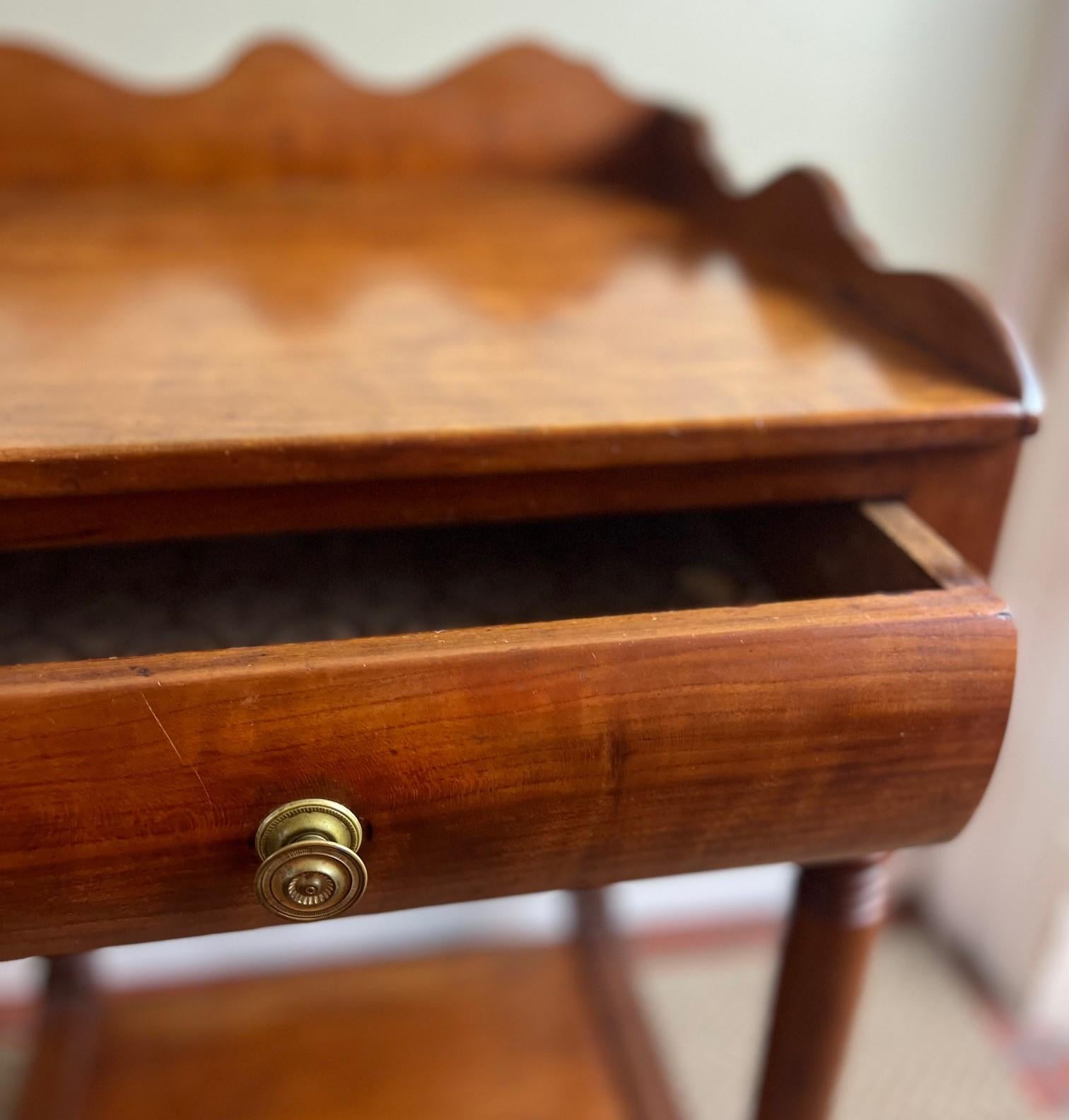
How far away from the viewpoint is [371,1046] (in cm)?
82

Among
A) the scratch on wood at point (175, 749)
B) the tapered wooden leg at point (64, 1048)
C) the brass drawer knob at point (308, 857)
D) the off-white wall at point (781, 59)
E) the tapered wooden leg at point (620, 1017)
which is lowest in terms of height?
the brass drawer knob at point (308, 857)

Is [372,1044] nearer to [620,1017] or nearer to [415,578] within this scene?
[620,1017]

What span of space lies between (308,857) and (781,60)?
0.71m

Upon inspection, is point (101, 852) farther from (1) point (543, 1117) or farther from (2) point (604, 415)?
(1) point (543, 1117)

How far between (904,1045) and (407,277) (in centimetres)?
81

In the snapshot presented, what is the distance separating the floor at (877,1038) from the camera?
0.86m

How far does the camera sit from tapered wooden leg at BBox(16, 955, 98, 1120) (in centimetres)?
76

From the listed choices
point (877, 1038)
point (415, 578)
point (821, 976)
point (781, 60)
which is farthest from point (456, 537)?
Answer: point (877, 1038)

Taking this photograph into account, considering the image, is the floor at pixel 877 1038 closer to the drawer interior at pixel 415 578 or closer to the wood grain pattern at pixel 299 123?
the drawer interior at pixel 415 578

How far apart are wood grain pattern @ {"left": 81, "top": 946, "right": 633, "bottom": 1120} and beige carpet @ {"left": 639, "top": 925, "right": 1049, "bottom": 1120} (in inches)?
4.7

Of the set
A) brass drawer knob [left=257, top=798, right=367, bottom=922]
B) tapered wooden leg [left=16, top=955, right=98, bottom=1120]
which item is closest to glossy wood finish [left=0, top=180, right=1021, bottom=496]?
brass drawer knob [left=257, top=798, right=367, bottom=922]

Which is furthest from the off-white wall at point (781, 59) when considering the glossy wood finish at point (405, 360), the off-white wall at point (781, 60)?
the glossy wood finish at point (405, 360)

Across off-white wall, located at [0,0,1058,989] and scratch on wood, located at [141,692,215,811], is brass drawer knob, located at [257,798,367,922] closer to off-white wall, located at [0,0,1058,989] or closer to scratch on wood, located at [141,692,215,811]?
scratch on wood, located at [141,692,215,811]

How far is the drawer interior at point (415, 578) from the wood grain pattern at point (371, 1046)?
492mm
